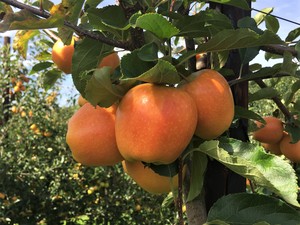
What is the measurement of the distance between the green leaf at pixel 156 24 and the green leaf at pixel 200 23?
0.18ft

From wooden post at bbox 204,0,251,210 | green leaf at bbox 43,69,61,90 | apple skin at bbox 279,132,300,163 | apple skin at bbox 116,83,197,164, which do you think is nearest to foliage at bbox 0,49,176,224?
apple skin at bbox 279,132,300,163

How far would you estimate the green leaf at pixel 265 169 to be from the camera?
1.48 feet

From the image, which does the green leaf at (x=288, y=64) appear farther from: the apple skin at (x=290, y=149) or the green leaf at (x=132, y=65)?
the apple skin at (x=290, y=149)

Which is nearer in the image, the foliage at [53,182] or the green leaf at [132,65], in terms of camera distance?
the green leaf at [132,65]

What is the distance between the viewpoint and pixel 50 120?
3330mm

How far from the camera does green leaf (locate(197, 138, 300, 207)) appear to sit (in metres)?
0.45

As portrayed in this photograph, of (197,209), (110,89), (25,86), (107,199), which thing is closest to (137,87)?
(110,89)

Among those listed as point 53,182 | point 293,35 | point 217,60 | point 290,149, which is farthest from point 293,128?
point 53,182

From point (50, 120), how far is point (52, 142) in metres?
0.21

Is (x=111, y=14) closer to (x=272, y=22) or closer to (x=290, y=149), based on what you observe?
(x=272, y=22)

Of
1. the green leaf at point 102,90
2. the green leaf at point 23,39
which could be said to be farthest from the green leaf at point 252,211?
the green leaf at point 23,39

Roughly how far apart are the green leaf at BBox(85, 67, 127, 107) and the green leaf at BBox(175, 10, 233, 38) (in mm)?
121

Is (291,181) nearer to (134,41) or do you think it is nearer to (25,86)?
(134,41)

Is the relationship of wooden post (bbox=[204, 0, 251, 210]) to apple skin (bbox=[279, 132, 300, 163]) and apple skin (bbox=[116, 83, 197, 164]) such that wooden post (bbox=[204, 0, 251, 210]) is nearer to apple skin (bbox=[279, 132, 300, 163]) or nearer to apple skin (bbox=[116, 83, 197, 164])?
apple skin (bbox=[116, 83, 197, 164])
